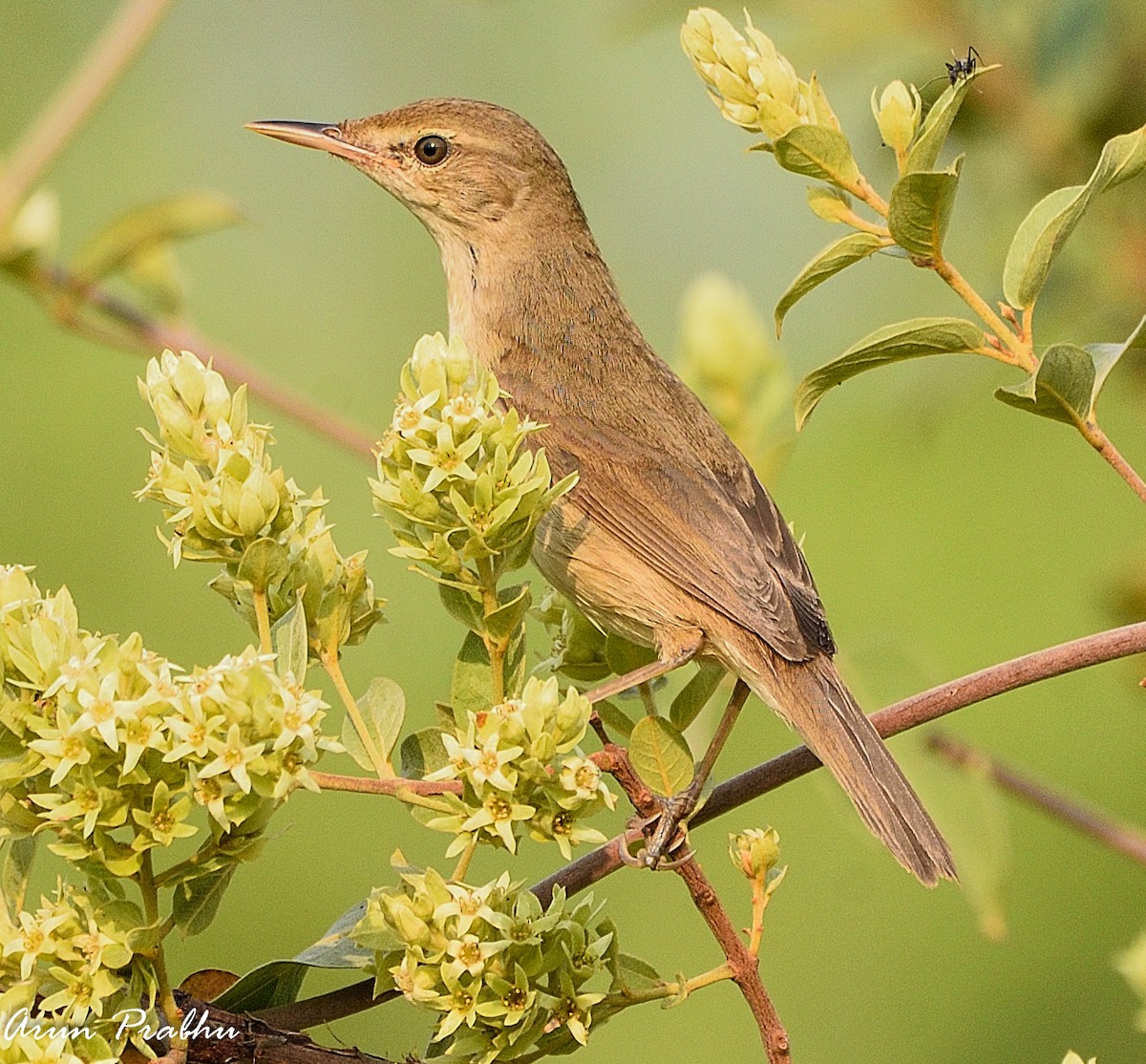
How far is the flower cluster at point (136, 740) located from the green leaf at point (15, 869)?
17cm

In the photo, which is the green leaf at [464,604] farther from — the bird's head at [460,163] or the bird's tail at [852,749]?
the bird's head at [460,163]

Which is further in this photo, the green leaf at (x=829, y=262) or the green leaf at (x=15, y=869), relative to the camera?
the green leaf at (x=829, y=262)

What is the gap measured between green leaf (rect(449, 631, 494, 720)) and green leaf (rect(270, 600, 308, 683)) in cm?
22

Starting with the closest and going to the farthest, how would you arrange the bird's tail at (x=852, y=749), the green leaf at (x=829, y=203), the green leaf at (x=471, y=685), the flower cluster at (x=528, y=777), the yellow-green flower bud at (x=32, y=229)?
the flower cluster at (x=528, y=777) < the green leaf at (x=471, y=685) < the green leaf at (x=829, y=203) < the bird's tail at (x=852, y=749) < the yellow-green flower bud at (x=32, y=229)

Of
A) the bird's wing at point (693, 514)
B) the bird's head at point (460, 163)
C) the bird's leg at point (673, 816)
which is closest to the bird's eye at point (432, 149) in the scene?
the bird's head at point (460, 163)

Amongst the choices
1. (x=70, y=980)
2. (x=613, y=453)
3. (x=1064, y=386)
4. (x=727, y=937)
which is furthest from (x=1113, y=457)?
(x=613, y=453)

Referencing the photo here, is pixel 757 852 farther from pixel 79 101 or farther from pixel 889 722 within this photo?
pixel 79 101

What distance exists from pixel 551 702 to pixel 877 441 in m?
4.81

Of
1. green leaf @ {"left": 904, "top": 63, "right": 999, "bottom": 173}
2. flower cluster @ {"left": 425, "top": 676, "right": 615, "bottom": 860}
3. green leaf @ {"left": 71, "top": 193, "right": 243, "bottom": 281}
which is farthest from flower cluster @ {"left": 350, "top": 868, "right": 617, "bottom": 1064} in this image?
green leaf @ {"left": 71, "top": 193, "right": 243, "bottom": 281}

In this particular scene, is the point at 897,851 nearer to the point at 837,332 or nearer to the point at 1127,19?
the point at 1127,19

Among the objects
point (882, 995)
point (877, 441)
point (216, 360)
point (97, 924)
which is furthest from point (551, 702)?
point (877, 441)

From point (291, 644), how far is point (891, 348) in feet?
2.76

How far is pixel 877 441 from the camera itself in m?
6.33

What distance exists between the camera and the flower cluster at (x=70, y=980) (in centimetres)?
161
